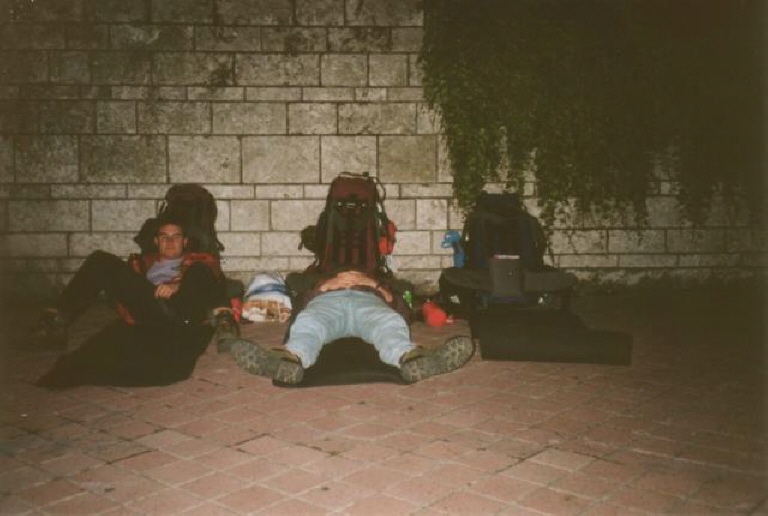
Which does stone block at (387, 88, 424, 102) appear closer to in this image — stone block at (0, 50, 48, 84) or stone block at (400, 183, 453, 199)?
stone block at (400, 183, 453, 199)

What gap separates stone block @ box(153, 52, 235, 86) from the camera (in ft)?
23.8

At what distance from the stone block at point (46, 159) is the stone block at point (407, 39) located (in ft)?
11.9

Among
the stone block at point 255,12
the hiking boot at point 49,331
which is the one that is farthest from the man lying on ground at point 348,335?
the stone block at point 255,12

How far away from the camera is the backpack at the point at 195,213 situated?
6.45m

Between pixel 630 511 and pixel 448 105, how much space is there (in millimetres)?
5330

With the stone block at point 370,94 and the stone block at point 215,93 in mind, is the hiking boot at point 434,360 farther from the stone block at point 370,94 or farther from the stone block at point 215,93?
the stone block at point 215,93

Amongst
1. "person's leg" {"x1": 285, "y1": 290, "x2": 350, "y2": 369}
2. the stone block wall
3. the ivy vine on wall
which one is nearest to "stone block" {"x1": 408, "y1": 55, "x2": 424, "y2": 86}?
the stone block wall

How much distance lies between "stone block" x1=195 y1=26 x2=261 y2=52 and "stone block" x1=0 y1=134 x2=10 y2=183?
2.24 metres

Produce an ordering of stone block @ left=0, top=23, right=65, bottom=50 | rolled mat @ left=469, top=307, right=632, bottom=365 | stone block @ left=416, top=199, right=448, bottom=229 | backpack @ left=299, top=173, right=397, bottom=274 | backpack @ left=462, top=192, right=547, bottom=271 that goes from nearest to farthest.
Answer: rolled mat @ left=469, top=307, right=632, bottom=365, backpack @ left=299, top=173, right=397, bottom=274, backpack @ left=462, top=192, right=547, bottom=271, stone block @ left=0, top=23, right=65, bottom=50, stone block @ left=416, top=199, right=448, bottom=229

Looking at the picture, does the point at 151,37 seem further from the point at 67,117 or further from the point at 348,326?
the point at 348,326

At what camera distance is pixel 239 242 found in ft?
24.8

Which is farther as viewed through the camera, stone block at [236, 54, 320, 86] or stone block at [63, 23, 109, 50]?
stone block at [236, 54, 320, 86]

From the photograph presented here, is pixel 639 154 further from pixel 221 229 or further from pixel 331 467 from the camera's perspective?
pixel 331 467

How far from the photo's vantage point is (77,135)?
7277 mm
